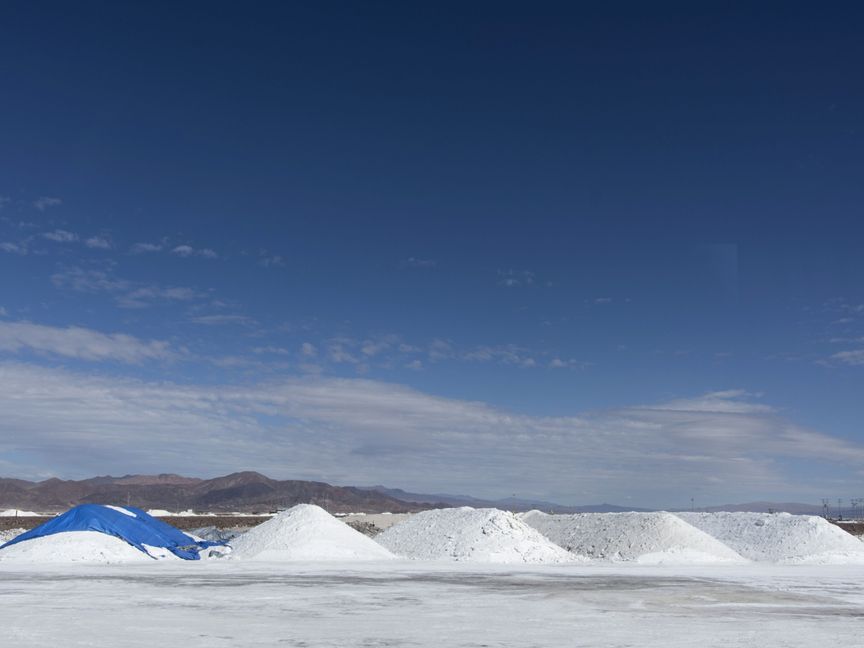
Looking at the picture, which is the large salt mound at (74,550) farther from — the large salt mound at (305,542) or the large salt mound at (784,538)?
the large salt mound at (784,538)

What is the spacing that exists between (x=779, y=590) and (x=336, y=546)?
1907cm

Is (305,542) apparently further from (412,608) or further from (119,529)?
(412,608)

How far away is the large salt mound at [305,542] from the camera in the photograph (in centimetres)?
3638

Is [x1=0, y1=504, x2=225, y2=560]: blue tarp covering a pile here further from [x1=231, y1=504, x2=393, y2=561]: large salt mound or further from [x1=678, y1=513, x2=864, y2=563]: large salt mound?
[x1=678, y1=513, x2=864, y2=563]: large salt mound

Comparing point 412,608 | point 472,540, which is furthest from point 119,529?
point 412,608

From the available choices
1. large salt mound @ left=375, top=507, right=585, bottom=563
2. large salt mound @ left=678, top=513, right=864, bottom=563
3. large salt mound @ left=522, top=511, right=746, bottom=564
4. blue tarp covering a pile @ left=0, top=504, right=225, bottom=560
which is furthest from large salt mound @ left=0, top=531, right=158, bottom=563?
large salt mound @ left=678, top=513, right=864, bottom=563

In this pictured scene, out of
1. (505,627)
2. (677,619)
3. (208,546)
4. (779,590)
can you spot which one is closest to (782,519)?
(779,590)

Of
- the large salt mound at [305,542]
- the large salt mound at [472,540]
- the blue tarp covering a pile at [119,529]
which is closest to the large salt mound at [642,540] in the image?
the large salt mound at [472,540]

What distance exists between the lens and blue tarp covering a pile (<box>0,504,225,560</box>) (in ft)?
119

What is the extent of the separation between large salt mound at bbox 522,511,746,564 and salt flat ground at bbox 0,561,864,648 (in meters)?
10.0

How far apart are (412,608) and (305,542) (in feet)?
62.5

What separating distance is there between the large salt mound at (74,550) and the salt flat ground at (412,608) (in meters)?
2.66

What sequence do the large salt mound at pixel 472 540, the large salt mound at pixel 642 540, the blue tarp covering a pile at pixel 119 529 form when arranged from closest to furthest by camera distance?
the blue tarp covering a pile at pixel 119 529
the large salt mound at pixel 472 540
the large salt mound at pixel 642 540

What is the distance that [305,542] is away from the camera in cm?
3734
